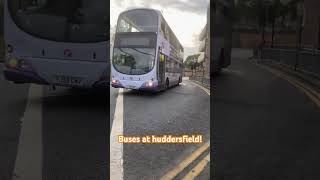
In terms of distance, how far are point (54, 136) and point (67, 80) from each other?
4.42ft

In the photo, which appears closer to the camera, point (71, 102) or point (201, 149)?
point (201, 149)

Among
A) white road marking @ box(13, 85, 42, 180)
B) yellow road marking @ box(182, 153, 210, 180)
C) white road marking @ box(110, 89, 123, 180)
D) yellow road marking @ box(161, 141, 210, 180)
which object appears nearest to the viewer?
white road marking @ box(110, 89, 123, 180)

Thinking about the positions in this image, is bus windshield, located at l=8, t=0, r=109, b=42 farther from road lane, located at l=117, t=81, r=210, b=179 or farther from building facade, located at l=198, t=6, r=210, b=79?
building facade, located at l=198, t=6, r=210, b=79

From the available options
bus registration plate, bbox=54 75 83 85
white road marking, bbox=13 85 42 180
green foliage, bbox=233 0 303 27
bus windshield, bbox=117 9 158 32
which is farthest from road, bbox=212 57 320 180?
bus registration plate, bbox=54 75 83 85

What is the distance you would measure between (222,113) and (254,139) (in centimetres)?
53

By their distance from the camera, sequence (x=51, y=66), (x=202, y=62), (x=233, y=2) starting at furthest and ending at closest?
(x=51, y=66) < (x=233, y=2) < (x=202, y=62)

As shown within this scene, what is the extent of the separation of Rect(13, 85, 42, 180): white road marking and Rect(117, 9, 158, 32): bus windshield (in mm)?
1985

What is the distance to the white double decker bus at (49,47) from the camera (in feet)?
21.1

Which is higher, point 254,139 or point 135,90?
point 135,90

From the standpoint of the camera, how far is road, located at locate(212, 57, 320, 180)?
15.7 feet

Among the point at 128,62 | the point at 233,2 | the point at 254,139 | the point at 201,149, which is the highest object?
the point at 233,2

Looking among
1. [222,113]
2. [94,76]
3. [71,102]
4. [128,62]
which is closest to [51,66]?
[94,76]

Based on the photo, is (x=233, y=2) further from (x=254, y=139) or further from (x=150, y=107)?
(x=254, y=139)

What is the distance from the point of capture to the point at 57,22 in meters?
6.55
